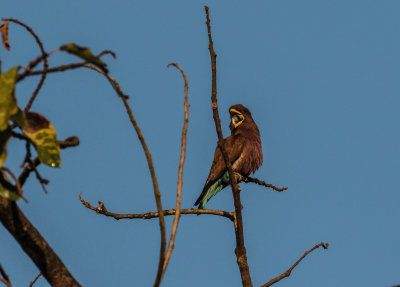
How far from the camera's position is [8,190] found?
164 centimetres

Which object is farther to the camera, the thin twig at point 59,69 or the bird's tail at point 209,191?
the bird's tail at point 209,191

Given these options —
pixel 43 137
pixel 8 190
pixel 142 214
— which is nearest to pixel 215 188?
pixel 142 214

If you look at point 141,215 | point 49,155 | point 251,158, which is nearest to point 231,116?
point 251,158

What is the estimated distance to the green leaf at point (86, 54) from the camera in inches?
63.5

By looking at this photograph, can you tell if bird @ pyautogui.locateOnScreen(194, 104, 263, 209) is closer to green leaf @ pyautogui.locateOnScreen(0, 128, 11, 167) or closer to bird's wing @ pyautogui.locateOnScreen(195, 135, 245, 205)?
bird's wing @ pyautogui.locateOnScreen(195, 135, 245, 205)

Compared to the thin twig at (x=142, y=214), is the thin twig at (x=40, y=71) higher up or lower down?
lower down

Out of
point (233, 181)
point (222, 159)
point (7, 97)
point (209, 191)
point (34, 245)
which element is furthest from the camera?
point (222, 159)

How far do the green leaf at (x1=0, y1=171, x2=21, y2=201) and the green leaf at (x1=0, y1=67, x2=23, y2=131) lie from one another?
18 cm

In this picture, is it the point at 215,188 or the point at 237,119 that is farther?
the point at 237,119

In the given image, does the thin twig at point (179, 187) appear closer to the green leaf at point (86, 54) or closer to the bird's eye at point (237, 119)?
the green leaf at point (86, 54)

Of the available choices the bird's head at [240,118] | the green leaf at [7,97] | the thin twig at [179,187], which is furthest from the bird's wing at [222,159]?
the green leaf at [7,97]

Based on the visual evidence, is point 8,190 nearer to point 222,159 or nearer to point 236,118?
point 222,159

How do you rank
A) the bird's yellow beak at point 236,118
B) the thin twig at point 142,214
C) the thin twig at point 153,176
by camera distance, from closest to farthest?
the thin twig at point 153,176, the thin twig at point 142,214, the bird's yellow beak at point 236,118

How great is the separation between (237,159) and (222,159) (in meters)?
0.25
